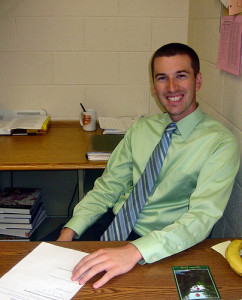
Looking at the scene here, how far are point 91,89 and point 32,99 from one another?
0.39m

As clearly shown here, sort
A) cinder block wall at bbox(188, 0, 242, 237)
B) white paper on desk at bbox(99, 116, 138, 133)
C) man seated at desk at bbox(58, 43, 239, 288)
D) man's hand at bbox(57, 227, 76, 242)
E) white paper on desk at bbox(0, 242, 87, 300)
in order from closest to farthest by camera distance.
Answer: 1. white paper on desk at bbox(0, 242, 87, 300)
2. man seated at desk at bbox(58, 43, 239, 288)
3. man's hand at bbox(57, 227, 76, 242)
4. cinder block wall at bbox(188, 0, 242, 237)
5. white paper on desk at bbox(99, 116, 138, 133)

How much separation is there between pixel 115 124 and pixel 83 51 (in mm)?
511

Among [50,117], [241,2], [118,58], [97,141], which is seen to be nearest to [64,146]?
[97,141]

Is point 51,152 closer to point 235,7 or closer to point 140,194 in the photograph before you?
point 140,194

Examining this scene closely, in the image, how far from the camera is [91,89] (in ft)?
8.36

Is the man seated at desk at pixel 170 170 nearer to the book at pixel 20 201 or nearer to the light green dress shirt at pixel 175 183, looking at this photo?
the light green dress shirt at pixel 175 183

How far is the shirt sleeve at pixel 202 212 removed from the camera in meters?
1.06

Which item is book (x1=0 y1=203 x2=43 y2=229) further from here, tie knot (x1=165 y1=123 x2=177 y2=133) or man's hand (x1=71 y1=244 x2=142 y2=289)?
man's hand (x1=71 y1=244 x2=142 y2=289)

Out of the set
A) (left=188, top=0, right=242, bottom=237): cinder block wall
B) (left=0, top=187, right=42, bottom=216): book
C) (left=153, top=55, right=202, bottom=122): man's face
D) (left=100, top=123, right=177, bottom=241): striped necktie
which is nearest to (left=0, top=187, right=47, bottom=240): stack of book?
(left=0, top=187, right=42, bottom=216): book

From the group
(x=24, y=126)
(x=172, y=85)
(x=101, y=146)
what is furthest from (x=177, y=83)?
(x=24, y=126)

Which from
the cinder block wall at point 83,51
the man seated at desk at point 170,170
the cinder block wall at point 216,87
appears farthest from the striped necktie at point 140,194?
the cinder block wall at point 83,51

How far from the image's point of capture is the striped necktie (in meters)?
1.43

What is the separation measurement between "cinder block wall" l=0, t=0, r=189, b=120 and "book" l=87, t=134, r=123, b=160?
1.47ft

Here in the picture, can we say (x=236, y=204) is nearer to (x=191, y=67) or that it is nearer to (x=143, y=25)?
(x=191, y=67)
